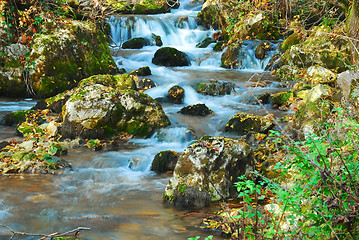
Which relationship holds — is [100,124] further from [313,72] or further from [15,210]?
[313,72]

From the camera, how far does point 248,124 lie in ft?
28.8

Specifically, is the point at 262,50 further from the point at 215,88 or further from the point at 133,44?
the point at 133,44

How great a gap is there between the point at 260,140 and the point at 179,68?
28.5 ft

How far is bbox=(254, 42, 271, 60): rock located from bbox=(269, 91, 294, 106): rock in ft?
17.1

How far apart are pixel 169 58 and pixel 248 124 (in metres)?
8.28

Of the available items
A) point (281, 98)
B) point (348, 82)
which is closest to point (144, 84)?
point (281, 98)

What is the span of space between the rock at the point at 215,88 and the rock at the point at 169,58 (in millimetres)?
3745

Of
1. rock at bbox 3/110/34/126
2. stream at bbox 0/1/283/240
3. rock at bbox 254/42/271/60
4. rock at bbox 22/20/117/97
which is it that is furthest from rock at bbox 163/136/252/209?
rock at bbox 254/42/271/60

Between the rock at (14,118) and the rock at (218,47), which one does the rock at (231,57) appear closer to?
the rock at (218,47)

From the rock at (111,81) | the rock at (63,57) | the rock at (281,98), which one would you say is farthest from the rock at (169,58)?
the rock at (281,98)

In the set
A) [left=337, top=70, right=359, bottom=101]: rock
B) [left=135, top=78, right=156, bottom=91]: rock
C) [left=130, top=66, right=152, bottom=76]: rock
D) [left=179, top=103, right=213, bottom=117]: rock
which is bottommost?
[left=179, top=103, right=213, bottom=117]: rock

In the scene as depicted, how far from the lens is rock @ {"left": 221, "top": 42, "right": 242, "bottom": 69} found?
1620 centimetres

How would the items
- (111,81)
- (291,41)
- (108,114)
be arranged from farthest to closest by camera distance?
(291,41)
(111,81)
(108,114)

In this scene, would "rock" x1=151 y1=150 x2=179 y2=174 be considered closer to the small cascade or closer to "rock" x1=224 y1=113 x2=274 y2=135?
"rock" x1=224 y1=113 x2=274 y2=135
